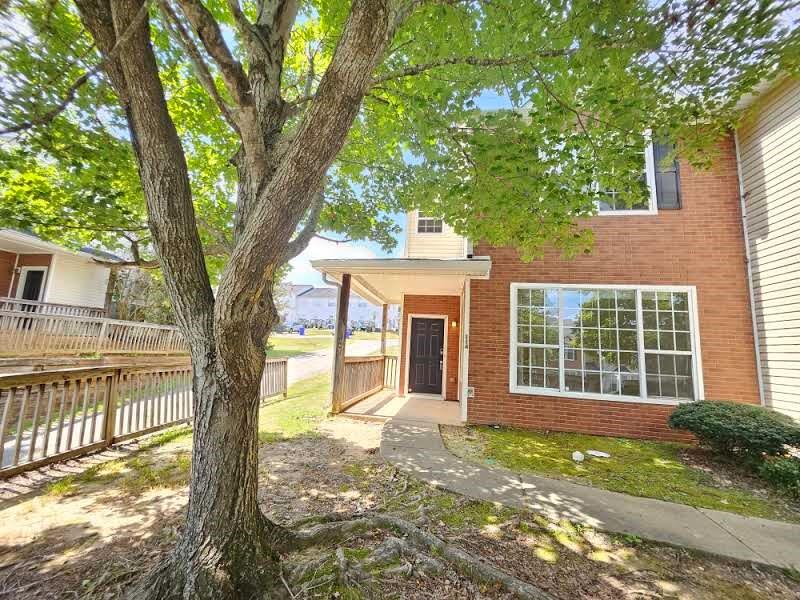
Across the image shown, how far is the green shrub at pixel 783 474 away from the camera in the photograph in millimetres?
3986

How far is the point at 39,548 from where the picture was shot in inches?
102

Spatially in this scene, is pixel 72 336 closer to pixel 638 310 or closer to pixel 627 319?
pixel 627 319

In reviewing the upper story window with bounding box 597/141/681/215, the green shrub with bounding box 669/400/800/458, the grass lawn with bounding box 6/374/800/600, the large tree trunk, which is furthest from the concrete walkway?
the upper story window with bounding box 597/141/681/215

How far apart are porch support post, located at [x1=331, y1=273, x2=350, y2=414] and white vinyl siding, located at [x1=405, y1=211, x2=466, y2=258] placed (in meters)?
2.71

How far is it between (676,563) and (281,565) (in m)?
3.17

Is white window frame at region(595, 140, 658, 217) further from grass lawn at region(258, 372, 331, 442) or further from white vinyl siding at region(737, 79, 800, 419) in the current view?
grass lawn at region(258, 372, 331, 442)

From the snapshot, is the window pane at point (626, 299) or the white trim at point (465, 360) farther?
the white trim at point (465, 360)

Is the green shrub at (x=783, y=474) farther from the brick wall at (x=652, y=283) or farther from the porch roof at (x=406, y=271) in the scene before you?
the porch roof at (x=406, y=271)

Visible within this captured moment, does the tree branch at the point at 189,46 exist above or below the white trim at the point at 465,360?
above

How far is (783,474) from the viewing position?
4121mm

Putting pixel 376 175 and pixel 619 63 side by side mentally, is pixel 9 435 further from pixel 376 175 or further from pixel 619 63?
pixel 619 63

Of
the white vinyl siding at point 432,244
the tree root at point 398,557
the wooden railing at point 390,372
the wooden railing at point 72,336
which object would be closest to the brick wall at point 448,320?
the wooden railing at point 390,372

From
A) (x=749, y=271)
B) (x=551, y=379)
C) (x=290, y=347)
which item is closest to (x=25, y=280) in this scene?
(x=290, y=347)

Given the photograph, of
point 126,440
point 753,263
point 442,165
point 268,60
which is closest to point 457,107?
point 442,165
